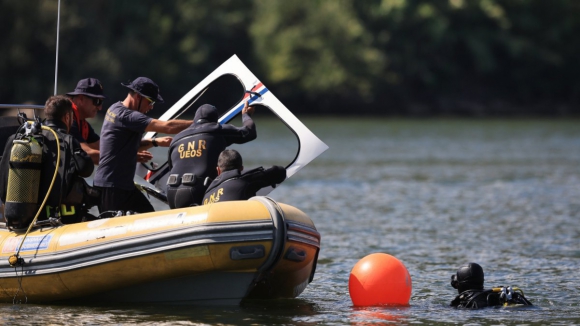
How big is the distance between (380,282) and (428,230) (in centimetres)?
594

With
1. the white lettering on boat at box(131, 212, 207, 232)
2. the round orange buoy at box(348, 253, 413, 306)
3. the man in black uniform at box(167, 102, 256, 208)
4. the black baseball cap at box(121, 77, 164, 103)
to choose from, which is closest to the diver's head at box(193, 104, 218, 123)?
the man in black uniform at box(167, 102, 256, 208)

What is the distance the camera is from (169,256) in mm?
8000

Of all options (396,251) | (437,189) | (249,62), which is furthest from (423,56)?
(396,251)

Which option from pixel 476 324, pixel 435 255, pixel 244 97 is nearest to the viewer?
pixel 476 324

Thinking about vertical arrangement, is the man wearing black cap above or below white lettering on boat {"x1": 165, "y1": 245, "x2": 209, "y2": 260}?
above

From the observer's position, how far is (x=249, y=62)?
59.3 m

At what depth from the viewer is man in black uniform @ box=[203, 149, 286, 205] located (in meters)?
8.55

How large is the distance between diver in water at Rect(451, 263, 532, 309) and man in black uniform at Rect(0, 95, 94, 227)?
2916 millimetres

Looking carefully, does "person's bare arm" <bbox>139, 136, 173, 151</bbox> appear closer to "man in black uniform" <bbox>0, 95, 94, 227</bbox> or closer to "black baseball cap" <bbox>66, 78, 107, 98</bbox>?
"black baseball cap" <bbox>66, 78, 107, 98</bbox>

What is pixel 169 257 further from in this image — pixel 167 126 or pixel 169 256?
pixel 167 126

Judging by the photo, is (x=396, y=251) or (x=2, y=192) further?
(x=396, y=251)

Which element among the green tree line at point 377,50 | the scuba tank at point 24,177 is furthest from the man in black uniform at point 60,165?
the green tree line at point 377,50

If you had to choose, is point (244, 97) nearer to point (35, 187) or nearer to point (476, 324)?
point (35, 187)

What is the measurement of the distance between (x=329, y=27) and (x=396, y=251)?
156 ft
